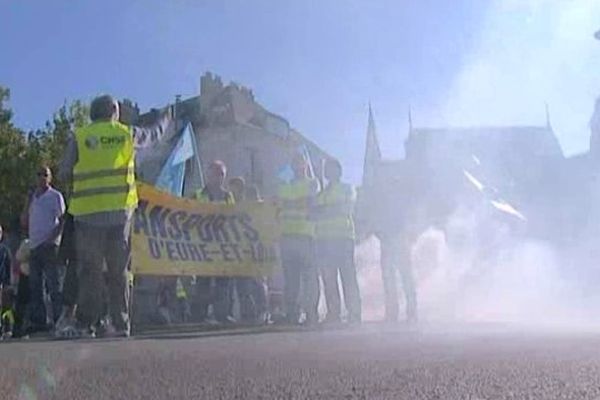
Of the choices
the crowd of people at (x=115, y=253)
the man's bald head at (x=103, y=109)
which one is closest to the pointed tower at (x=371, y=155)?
the crowd of people at (x=115, y=253)

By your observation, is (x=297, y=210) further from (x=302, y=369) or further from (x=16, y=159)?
(x=16, y=159)

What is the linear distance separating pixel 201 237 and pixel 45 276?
3324 millimetres

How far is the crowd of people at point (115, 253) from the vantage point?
8.19 metres

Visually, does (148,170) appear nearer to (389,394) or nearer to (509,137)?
(389,394)

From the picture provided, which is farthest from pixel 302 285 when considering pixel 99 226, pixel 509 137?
A: pixel 509 137

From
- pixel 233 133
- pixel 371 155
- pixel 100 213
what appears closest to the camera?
pixel 100 213

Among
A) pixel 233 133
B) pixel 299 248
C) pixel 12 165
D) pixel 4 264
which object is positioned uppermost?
pixel 233 133

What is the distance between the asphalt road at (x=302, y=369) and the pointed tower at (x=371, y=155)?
749cm

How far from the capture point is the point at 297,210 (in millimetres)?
12070

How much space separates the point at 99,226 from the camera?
8188 mm

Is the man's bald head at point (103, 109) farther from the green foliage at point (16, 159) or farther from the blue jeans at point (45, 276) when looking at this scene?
the green foliage at point (16, 159)

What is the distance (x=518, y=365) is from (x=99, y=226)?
3997mm

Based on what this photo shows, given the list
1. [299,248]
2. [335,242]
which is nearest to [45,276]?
[299,248]

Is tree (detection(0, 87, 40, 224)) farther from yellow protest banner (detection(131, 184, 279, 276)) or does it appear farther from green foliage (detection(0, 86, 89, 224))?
yellow protest banner (detection(131, 184, 279, 276))
